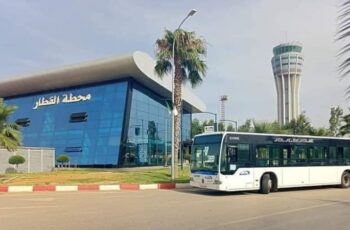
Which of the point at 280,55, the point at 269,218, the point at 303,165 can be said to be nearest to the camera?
the point at 269,218

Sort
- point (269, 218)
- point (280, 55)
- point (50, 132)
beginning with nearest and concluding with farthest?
point (269, 218) < point (50, 132) < point (280, 55)

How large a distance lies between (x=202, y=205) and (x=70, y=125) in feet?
134

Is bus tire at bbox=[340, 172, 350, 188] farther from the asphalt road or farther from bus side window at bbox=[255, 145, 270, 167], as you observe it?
the asphalt road

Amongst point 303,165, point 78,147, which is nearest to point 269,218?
point 303,165

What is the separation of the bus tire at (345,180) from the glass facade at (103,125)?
1094 inches

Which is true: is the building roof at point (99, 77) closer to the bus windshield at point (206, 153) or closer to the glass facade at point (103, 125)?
the glass facade at point (103, 125)

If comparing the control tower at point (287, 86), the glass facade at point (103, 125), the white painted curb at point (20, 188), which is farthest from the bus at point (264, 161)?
the control tower at point (287, 86)

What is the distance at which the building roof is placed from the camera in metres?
51.6

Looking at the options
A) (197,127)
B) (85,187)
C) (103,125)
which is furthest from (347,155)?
(197,127)

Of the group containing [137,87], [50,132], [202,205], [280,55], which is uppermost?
[280,55]

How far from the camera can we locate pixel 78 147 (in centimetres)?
5253

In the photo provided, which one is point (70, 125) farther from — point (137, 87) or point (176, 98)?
point (176, 98)

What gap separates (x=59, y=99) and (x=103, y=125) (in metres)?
9.33

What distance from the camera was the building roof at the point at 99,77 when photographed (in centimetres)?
5162
